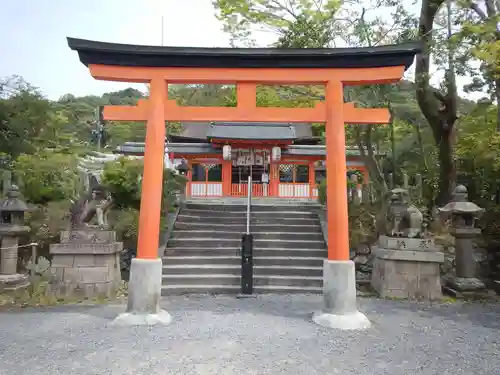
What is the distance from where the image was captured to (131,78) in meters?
6.60

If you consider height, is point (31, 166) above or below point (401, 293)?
above

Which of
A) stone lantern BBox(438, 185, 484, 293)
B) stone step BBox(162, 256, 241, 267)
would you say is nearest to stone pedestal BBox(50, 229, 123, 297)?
stone step BBox(162, 256, 241, 267)

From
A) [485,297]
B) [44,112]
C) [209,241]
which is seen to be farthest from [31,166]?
[485,297]

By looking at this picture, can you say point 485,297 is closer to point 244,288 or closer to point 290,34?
point 244,288

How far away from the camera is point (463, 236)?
8.69m

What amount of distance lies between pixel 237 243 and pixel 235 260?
0.92 meters

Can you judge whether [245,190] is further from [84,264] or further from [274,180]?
[84,264]

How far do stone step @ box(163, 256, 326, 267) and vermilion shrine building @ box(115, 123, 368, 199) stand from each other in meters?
9.79

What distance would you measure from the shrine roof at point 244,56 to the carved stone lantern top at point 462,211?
388cm

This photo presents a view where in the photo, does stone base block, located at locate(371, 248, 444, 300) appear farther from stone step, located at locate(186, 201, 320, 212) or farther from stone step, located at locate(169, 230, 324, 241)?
stone step, located at locate(186, 201, 320, 212)

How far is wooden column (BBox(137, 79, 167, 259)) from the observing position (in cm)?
629

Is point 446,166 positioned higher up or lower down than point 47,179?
higher up

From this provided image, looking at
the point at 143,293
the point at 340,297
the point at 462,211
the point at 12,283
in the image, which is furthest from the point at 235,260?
the point at 462,211

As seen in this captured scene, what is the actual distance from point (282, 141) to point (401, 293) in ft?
38.1
